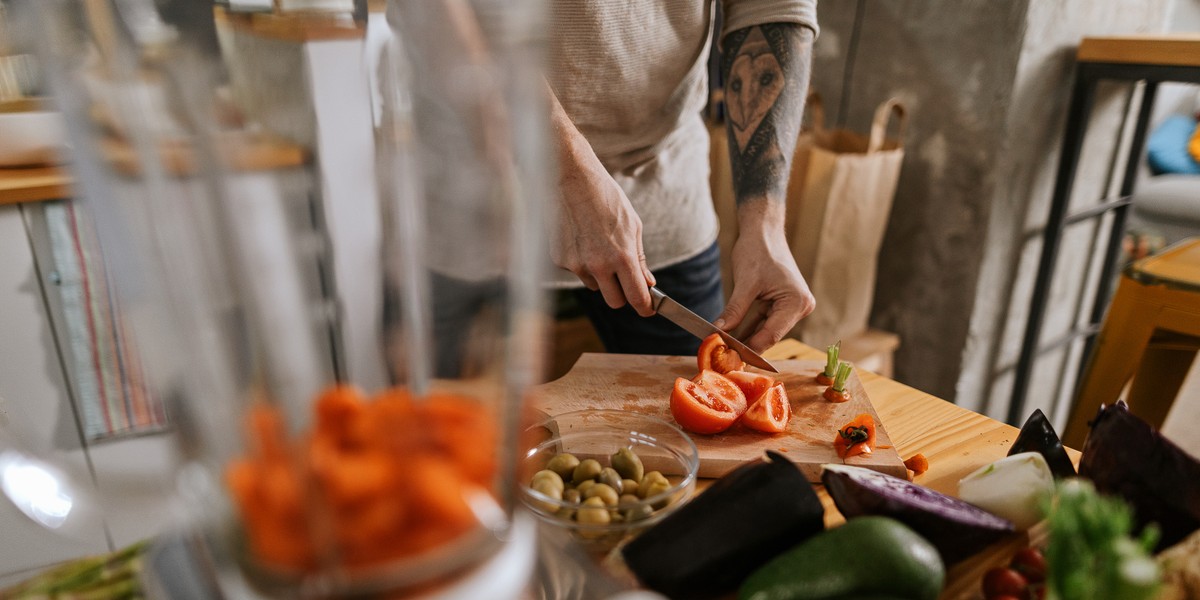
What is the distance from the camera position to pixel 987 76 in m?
1.94

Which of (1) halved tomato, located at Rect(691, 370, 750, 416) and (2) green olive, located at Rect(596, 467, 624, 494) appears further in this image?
(1) halved tomato, located at Rect(691, 370, 750, 416)

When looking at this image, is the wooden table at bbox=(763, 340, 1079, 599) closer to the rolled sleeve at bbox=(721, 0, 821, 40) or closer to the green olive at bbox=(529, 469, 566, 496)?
the green olive at bbox=(529, 469, 566, 496)

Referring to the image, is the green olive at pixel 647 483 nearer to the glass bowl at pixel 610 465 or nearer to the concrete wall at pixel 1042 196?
the glass bowl at pixel 610 465

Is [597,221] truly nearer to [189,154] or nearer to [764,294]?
[764,294]

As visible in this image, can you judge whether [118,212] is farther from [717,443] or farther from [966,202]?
[966,202]

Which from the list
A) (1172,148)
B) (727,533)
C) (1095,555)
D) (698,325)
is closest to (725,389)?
(698,325)

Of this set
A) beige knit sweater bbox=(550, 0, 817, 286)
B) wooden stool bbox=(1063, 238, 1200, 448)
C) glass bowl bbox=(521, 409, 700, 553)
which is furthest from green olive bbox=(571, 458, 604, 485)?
wooden stool bbox=(1063, 238, 1200, 448)

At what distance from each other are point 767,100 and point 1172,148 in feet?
9.48

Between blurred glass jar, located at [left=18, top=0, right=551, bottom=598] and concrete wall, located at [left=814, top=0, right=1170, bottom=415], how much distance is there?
1.88m

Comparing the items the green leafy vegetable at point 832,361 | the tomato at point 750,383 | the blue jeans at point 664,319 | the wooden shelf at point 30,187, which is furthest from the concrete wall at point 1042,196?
the wooden shelf at point 30,187

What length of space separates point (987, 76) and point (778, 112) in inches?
38.5

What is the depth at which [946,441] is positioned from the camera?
0.90 meters

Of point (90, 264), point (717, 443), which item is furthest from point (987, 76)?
point (90, 264)

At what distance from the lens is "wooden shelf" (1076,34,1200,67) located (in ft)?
5.60
